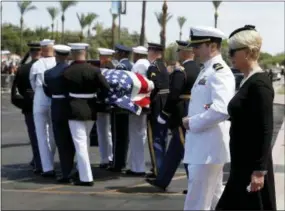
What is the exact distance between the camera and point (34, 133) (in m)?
9.52

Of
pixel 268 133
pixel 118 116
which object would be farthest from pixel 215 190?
pixel 118 116

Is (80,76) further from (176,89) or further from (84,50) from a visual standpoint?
(176,89)

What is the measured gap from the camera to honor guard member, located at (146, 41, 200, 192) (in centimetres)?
724

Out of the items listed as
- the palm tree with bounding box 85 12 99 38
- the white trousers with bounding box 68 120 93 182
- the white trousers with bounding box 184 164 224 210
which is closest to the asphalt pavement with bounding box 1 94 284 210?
the white trousers with bounding box 68 120 93 182

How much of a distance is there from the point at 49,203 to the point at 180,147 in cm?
161

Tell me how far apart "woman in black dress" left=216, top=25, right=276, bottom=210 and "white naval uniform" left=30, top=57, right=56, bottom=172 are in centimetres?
506

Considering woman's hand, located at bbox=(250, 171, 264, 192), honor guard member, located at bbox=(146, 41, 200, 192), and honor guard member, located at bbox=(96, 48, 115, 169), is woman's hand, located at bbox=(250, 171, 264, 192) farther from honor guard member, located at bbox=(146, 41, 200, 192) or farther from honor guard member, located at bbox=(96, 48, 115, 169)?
honor guard member, located at bbox=(96, 48, 115, 169)

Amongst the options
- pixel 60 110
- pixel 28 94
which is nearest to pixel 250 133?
pixel 60 110

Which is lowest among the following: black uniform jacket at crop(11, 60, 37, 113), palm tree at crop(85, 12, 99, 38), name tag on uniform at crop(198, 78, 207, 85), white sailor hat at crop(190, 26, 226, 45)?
palm tree at crop(85, 12, 99, 38)

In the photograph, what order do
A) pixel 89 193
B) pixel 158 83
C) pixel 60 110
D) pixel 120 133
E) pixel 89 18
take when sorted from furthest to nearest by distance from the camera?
pixel 89 18 → pixel 120 133 → pixel 158 83 → pixel 60 110 → pixel 89 193

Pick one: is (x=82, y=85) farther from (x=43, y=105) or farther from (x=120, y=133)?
(x=120, y=133)

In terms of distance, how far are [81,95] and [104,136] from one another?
68.5 inches

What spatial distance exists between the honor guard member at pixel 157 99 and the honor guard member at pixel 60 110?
1125 mm

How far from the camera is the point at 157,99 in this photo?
350 inches
